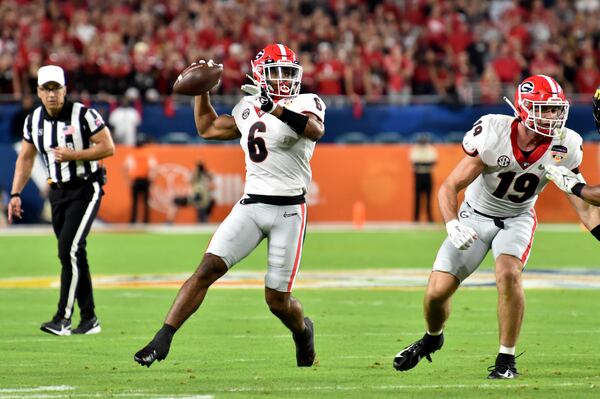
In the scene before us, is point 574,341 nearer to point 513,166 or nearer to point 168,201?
point 513,166

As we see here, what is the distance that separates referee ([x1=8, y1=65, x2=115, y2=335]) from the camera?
29.4ft

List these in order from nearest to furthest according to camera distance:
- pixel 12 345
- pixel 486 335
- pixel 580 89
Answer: pixel 12 345 < pixel 486 335 < pixel 580 89

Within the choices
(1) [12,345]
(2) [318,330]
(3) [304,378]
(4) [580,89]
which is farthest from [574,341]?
(4) [580,89]

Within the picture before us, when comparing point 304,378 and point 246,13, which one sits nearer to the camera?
point 304,378

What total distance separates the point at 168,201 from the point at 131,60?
2476 mm

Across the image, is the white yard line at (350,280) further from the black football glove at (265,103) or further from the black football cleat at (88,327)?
the black football glove at (265,103)

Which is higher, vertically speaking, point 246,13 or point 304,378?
point 246,13

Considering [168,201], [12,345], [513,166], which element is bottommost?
[168,201]

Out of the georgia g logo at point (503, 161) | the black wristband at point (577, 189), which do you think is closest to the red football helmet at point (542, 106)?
the georgia g logo at point (503, 161)

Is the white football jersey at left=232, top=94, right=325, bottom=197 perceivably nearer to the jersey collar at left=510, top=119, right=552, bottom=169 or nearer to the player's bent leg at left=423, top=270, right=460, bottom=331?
the player's bent leg at left=423, top=270, right=460, bottom=331

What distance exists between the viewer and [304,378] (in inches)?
264

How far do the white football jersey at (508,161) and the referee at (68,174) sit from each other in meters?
3.12

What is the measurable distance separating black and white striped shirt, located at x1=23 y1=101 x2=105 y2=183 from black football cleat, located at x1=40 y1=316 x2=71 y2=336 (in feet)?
3.35

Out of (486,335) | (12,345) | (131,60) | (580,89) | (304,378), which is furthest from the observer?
(580,89)
